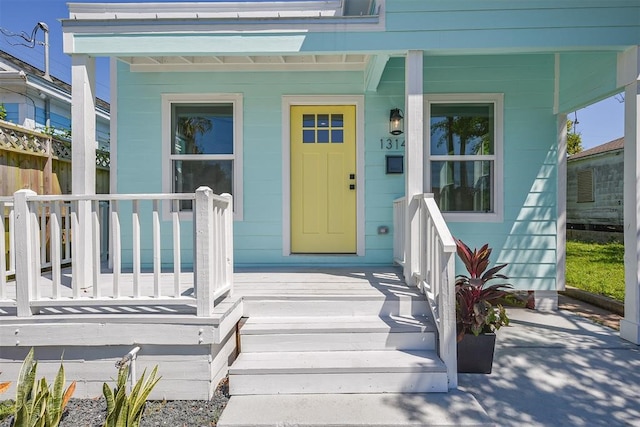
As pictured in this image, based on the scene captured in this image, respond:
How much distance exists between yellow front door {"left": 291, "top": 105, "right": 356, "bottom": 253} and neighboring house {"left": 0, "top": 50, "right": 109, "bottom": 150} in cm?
492

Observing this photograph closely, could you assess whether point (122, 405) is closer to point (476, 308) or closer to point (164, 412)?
point (164, 412)

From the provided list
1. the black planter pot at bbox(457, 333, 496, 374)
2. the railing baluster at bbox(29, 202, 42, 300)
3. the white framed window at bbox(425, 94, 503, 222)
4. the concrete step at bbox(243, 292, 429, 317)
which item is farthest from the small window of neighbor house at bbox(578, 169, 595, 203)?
the railing baluster at bbox(29, 202, 42, 300)

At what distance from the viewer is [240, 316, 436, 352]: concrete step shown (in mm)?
2650

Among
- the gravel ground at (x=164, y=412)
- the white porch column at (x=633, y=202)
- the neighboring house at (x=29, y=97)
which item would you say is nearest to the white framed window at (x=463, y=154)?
the white porch column at (x=633, y=202)

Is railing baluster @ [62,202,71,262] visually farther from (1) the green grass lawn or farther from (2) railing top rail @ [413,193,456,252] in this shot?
(1) the green grass lawn

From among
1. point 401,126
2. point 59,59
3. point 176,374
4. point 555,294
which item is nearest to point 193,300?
point 176,374

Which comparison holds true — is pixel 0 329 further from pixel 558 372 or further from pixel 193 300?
pixel 558 372

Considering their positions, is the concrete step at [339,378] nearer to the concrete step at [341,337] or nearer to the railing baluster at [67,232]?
the concrete step at [341,337]

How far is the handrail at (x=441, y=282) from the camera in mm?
2400

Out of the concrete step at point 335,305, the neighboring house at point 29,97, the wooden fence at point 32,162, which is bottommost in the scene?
the concrete step at point 335,305

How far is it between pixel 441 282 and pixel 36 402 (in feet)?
7.94

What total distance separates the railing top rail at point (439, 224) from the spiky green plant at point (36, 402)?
2378 millimetres

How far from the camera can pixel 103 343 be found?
7.98 ft

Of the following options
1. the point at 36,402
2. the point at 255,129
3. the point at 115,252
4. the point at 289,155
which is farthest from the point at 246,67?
the point at 36,402
